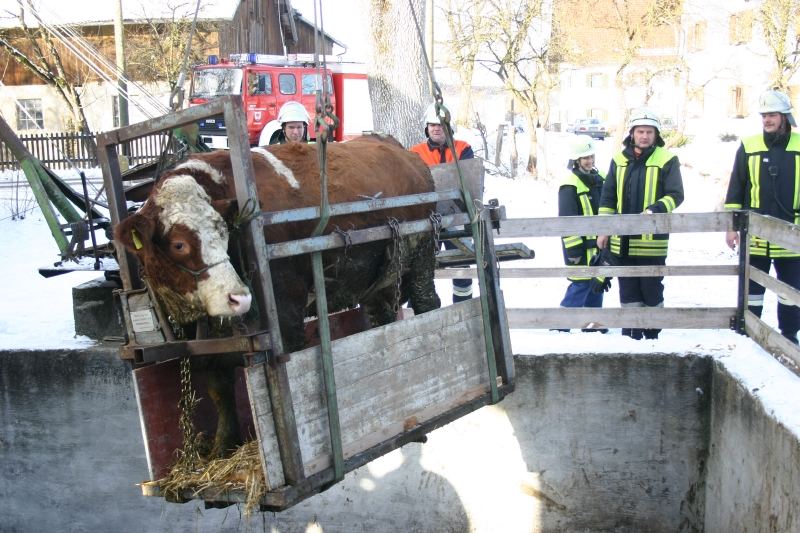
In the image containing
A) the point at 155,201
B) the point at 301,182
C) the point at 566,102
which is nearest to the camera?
the point at 155,201

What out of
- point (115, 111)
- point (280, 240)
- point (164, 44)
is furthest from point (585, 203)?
point (164, 44)

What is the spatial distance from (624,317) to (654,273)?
386 mm

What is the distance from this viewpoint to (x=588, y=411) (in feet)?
19.9

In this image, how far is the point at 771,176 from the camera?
6.57 m

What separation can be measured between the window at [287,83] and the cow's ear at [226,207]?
2010 centimetres

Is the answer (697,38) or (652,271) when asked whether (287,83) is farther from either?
(697,38)

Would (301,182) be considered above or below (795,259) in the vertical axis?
above

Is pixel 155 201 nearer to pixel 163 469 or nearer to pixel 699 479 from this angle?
pixel 163 469

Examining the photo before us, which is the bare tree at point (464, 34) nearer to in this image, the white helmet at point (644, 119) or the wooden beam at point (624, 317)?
the white helmet at point (644, 119)

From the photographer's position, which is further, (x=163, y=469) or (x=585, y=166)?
(x=585, y=166)

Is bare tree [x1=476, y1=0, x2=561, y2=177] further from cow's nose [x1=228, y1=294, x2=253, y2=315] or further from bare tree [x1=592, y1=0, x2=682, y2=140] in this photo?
cow's nose [x1=228, y1=294, x2=253, y2=315]

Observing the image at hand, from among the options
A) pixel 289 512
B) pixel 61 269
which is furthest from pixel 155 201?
pixel 289 512

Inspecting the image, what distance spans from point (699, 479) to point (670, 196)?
214 centimetres

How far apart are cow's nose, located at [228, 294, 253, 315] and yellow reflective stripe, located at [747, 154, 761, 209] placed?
459 cm
